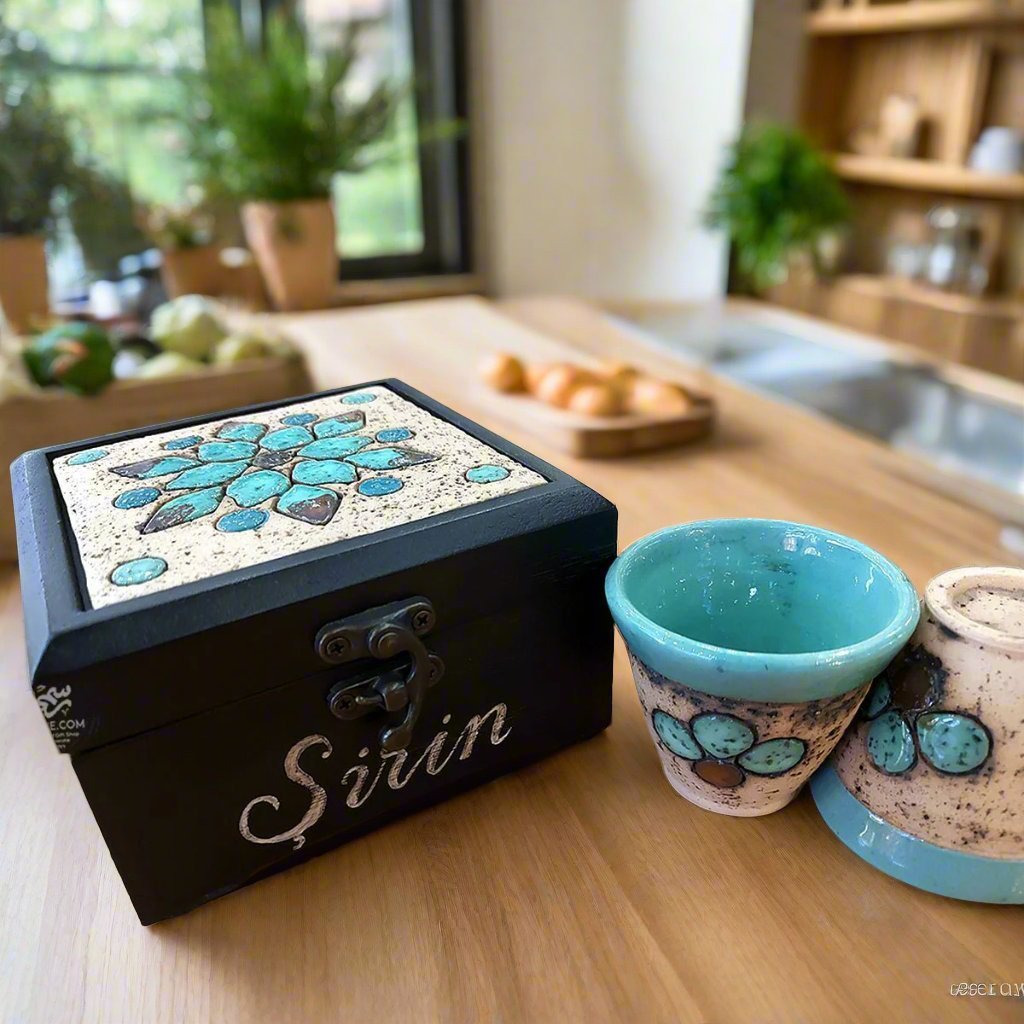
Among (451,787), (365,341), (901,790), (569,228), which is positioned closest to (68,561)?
(451,787)

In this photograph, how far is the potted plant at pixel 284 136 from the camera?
1.97 meters

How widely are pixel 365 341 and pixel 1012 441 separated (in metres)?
0.98

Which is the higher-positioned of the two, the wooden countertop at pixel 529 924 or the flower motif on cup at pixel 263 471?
the flower motif on cup at pixel 263 471

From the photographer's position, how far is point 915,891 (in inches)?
18.0

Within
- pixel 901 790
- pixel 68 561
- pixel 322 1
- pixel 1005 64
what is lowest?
pixel 901 790

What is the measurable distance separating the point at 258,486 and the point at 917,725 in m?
0.37

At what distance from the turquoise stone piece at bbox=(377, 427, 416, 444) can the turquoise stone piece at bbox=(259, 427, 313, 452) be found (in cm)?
5

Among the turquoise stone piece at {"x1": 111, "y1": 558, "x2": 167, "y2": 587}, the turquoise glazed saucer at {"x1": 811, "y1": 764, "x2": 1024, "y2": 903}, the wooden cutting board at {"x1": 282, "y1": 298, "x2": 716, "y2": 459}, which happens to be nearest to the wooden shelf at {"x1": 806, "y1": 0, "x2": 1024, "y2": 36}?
the wooden cutting board at {"x1": 282, "y1": 298, "x2": 716, "y2": 459}

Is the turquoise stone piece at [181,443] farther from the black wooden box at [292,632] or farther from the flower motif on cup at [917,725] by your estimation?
the flower motif on cup at [917,725]

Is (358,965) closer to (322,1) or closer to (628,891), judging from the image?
(628,891)

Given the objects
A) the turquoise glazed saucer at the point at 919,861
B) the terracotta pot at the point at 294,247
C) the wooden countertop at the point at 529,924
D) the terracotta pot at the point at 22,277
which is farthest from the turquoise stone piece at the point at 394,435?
the terracotta pot at the point at 294,247

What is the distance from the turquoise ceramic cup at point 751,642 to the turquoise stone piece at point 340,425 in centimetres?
21

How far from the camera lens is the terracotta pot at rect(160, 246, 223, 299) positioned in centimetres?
197

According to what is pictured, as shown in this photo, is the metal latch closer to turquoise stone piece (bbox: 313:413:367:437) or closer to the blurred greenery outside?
turquoise stone piece (bbox: 313:413:367:437)
